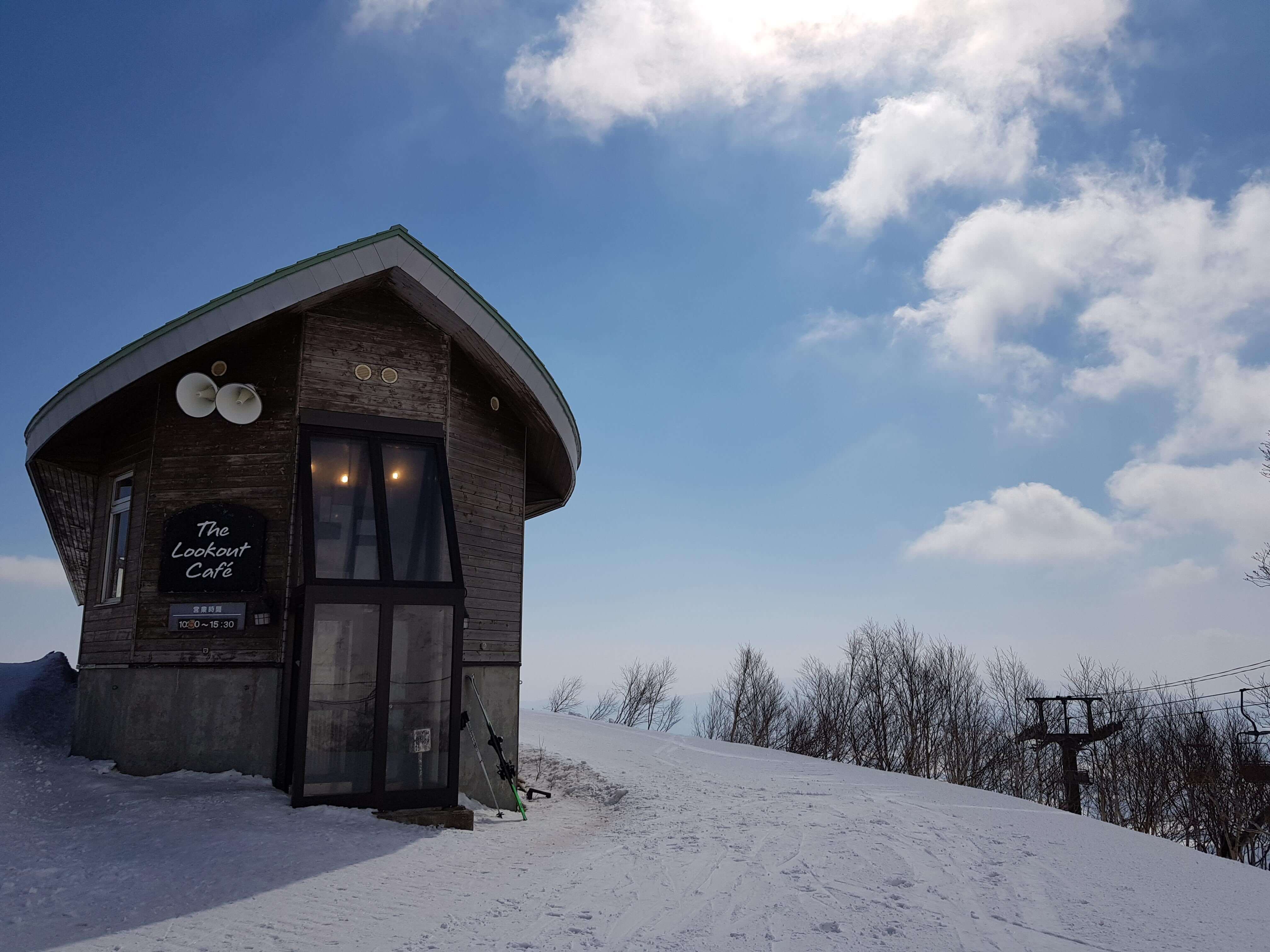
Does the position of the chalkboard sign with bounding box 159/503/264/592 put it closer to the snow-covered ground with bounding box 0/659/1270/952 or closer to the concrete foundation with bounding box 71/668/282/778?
the concrete foundation with bounding box 71/668/282/778

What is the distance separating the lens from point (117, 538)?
1134cm

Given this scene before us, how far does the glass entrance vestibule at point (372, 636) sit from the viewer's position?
8.64m

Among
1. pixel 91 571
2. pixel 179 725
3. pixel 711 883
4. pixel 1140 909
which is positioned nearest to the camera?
pixel 1140 909

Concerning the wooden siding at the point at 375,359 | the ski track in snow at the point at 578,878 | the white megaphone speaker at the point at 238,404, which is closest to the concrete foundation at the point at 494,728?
the ski track in snow at the point at 578,878

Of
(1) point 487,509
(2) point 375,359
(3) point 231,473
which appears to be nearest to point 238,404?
(3) point 231,473

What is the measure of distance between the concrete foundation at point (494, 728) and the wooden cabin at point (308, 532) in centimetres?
5

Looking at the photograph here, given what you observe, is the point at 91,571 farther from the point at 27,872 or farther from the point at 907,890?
the point at 907,890

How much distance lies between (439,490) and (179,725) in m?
3.95

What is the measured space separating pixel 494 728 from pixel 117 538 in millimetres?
5748

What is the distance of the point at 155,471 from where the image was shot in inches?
408

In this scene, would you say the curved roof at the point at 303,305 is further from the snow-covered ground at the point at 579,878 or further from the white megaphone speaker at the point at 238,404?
the snow-covered ground at the point at 579,878

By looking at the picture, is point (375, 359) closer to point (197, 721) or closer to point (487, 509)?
point (487, 509)

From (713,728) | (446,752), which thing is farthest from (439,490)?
(713,728)

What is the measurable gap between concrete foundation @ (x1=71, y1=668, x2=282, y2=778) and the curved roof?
3.60 meters
